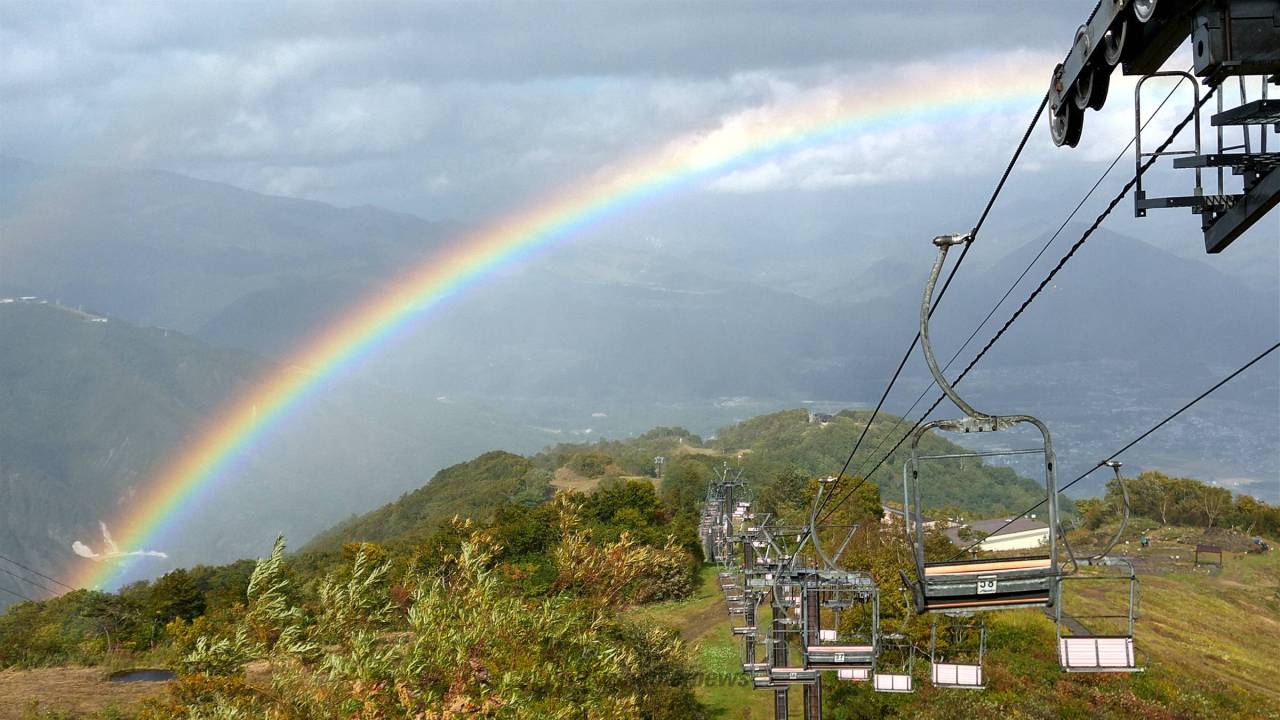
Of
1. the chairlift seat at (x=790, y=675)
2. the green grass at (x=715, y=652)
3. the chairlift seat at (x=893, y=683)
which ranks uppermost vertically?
the chairlift seat at (x=790, y=675)

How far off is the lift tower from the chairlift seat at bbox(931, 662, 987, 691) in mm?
11707

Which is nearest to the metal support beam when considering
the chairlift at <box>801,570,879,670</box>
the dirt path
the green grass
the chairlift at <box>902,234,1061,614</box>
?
the chairlift at <box>902,234,1061,614</box>

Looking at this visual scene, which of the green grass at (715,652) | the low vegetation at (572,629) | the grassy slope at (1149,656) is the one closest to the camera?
the low vegetation at (572,629)

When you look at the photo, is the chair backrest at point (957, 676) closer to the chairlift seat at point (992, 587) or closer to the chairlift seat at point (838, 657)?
the chairlift seat at point (838, 657)

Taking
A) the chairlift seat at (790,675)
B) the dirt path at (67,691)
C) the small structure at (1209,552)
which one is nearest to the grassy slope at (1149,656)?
the small structure at (1209,552)

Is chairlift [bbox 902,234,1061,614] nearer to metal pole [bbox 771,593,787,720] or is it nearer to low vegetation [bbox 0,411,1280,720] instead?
low vegetation [bbox 0,411,1280,720]

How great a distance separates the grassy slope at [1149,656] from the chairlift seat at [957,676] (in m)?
10.4

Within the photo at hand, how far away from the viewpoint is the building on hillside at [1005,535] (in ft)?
219

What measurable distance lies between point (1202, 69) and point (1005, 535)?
249ft

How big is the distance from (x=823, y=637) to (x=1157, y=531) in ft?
200

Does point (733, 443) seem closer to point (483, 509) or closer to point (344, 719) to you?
point (483, 509)

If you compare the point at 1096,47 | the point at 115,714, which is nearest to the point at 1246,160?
the point at 1096,47

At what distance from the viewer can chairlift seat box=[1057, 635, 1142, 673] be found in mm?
12984

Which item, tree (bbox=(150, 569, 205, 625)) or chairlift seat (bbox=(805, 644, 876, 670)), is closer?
chairlift seat (bbox=(805, 644, 876, 670))
